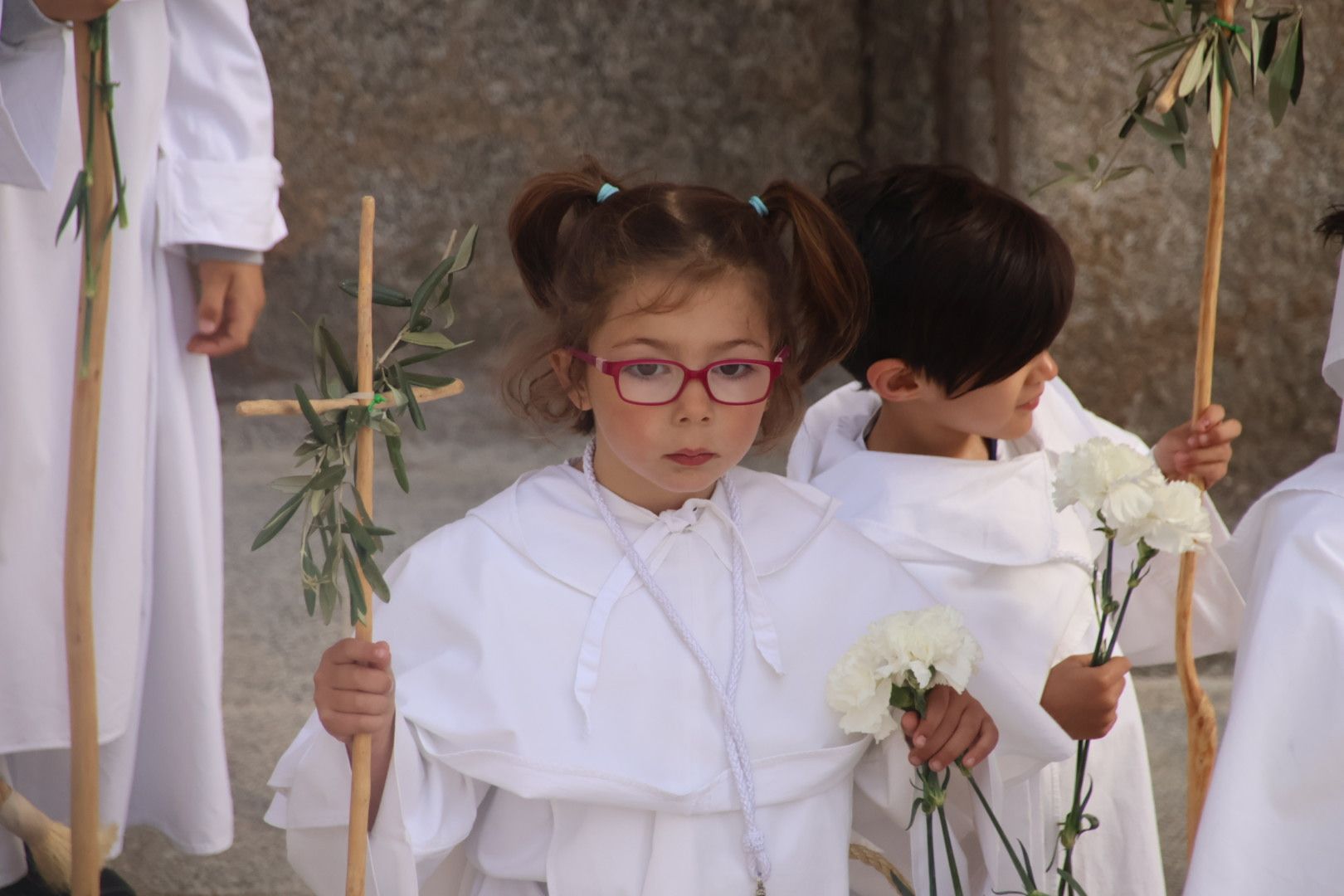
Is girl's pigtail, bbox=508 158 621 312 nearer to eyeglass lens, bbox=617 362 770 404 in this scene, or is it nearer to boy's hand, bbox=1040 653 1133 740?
eyeglass lens, bbox=617 362 770 404

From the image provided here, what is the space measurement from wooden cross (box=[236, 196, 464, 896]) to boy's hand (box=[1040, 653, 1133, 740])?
1013mm

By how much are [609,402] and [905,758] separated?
0.70 meters

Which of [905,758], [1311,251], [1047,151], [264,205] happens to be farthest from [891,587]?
[1311,251]

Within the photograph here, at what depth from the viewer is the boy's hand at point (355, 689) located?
184cm

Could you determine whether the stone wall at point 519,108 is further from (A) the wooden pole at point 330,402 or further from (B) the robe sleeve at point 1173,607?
(A) the wooden pole at point 330,402

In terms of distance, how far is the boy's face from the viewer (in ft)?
8.67

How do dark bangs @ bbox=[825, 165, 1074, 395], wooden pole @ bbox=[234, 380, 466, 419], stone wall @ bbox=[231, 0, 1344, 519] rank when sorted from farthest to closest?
stone wall @ bbox=[231, 0, 1344, 519], dark bangs @ bbox=[825, 165, 1074, 395], wooden pole @ bbox=[234, 380, 466, 419]

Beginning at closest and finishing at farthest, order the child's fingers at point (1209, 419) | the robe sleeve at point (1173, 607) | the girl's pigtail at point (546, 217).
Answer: the girl's pigtail at point (546, 217) < the child's fingers at point (1209, 419) < the robe sleeve at point (1173, 607)

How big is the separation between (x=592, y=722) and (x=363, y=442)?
560mm

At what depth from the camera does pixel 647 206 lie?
89.5 inches

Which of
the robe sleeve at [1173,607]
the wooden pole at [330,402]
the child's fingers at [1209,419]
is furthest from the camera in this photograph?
the robe sleeve at [1173,607]

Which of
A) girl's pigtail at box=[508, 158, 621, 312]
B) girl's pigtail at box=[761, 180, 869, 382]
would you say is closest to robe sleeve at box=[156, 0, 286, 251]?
girl's pigtail at box=[508, 158, 621, 312]

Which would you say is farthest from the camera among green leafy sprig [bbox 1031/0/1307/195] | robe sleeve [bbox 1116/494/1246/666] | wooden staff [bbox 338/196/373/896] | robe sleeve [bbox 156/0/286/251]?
robe sleeve [bbox 156/0/286/251]

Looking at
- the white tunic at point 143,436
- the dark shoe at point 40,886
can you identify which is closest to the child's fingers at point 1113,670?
the white tunic at point 143,436
